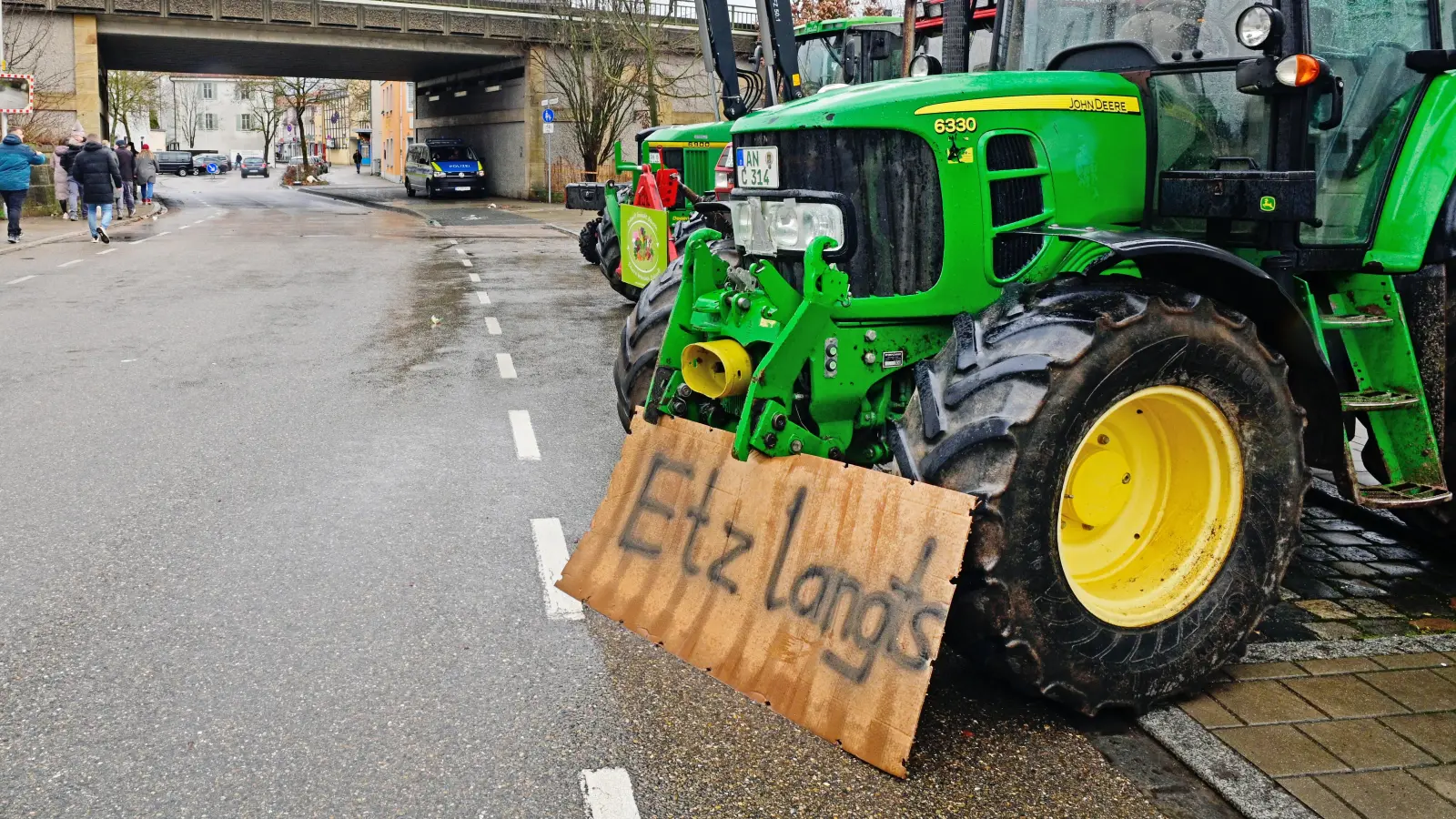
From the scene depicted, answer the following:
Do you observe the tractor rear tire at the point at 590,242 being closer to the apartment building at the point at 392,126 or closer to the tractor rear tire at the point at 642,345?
the tractor rear tire at the point at 642,345

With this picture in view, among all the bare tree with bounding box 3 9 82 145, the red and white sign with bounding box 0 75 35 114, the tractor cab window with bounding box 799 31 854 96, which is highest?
the bare tree with bounding box 3 9 82 145

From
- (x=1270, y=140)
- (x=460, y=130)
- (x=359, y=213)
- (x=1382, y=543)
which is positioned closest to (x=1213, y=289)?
(x=1270, y=140)

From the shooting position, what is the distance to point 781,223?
477 centimetres

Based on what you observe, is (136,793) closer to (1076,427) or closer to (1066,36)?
(1076,427)

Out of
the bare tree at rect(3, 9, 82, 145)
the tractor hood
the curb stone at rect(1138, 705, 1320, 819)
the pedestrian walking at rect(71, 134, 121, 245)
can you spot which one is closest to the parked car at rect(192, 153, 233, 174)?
the bare tree at rect(3, 9, 82, 145)

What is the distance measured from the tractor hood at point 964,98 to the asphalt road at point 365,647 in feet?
6.16

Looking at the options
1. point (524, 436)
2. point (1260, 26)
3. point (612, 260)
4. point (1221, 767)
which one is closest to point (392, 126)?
point (612, 260)

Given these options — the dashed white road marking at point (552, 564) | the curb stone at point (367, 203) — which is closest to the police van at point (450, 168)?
the curb stone at point (367, 203)

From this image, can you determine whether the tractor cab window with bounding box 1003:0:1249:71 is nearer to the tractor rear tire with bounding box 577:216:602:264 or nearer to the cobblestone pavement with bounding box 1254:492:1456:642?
the cobblestone pavement with bounding box 1254:492:1456:642

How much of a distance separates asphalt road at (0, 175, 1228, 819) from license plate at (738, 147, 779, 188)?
1.72 meters

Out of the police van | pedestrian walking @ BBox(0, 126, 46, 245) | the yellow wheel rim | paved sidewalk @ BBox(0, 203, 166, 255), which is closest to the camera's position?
the yellow wheel rim

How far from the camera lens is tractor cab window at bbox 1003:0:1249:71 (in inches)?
182

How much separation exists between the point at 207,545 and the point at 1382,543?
17.6 ft

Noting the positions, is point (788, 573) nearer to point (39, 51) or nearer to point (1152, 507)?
point (1152, 507)
